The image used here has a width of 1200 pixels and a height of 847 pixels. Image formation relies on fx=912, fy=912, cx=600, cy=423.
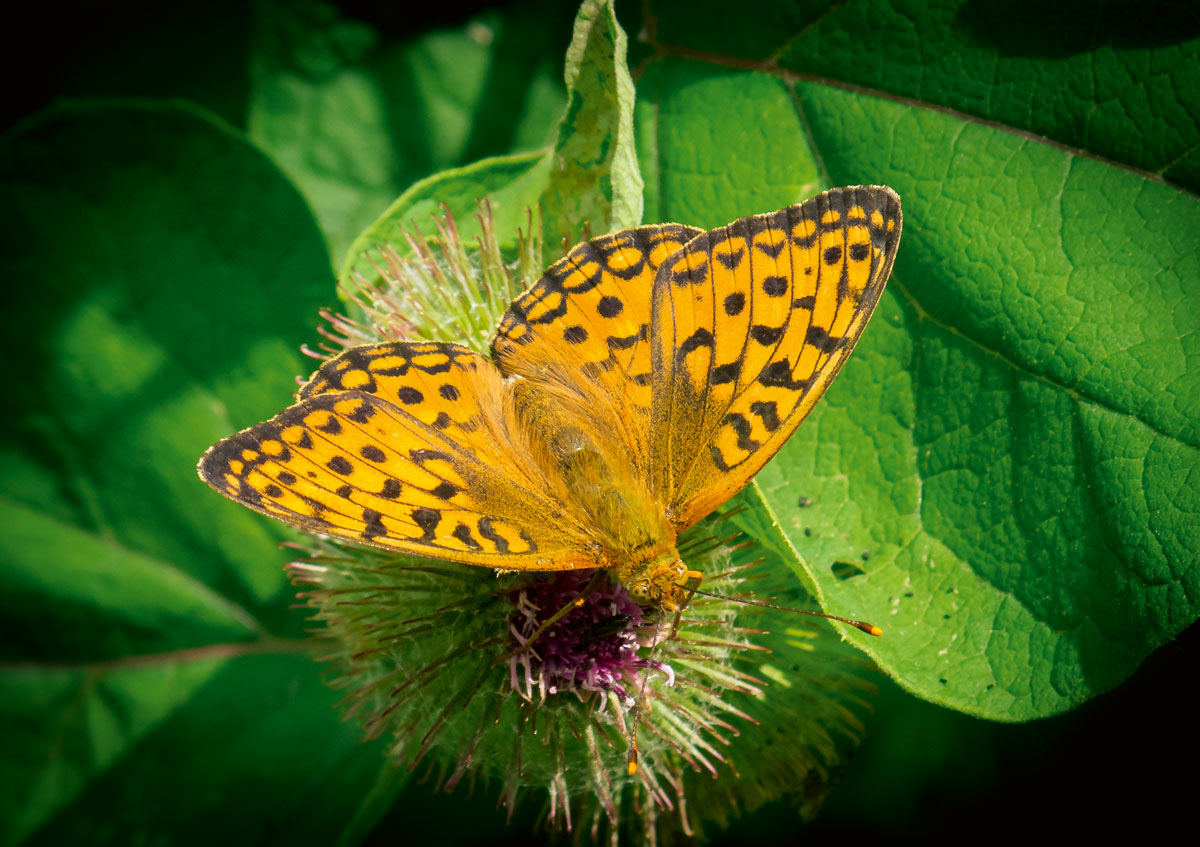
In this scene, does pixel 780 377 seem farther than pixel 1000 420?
No

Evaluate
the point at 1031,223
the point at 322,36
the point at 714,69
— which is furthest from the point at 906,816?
the point at 322,36

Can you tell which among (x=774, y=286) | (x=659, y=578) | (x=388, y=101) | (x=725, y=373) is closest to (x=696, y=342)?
(x=725, y=373)

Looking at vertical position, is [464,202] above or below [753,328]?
above

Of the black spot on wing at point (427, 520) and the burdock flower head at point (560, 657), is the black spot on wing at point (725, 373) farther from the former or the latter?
the black spot on wing at point (427, 520)

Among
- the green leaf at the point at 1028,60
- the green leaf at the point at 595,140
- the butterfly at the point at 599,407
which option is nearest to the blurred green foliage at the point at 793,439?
the green leaf at the point at 1028,60

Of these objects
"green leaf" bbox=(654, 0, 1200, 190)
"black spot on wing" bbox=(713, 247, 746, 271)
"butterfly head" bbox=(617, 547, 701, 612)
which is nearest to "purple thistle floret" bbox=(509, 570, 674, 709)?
"butterfly head" bbox=(617, 547, 701, 612)

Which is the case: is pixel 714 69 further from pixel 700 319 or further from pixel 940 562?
pixel 940 562

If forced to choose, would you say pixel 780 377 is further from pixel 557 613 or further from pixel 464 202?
pixel 464 202
